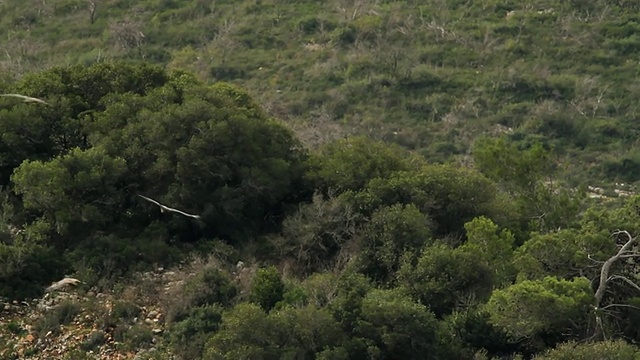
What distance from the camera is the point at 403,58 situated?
209 feet

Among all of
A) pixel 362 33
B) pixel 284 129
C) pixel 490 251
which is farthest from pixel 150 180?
pixel 362 33

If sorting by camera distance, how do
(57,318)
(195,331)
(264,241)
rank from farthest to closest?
(264,241) → (57,318) → (195,331)

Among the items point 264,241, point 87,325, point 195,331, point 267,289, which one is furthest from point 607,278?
point 87,325

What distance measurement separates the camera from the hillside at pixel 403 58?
5703 cm

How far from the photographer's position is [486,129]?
188 ft

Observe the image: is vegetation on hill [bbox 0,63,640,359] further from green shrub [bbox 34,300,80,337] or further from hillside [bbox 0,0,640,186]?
hillside [bbox 0,0,640,186]

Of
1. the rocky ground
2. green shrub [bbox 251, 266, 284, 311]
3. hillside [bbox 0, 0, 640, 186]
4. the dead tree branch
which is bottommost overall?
hillside [bbox 0, 0, 640, 186]

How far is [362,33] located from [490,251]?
42.3 metres

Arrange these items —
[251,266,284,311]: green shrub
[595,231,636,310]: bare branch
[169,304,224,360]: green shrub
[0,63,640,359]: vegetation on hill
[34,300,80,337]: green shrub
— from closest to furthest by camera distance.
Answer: [0,63,640,359]: vegetation on hill
[595,231,636,310]: bare branch
[169,304,224,360]: green shrub
[34,300,80,337]: green shrub
[251,266,284,311]: green shrub

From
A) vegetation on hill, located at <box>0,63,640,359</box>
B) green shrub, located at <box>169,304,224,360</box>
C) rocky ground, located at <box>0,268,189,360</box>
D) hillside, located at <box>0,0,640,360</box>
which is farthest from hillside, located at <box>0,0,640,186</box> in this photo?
green shrub, located at <box>169,304,224,360</box>

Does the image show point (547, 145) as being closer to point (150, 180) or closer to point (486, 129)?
point (486, 129)

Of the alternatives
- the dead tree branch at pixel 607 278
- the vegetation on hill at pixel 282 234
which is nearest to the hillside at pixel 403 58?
the vegetation on hill at pixel 282 234

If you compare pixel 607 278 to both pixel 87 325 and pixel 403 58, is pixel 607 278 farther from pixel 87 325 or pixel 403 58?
pixel 403 58

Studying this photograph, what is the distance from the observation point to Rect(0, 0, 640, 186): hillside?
2245 inches
